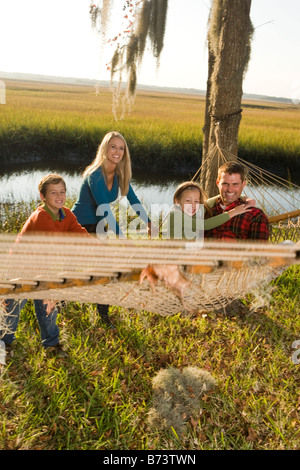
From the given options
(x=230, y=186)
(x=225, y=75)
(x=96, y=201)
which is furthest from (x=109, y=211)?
(x=225, y=75)

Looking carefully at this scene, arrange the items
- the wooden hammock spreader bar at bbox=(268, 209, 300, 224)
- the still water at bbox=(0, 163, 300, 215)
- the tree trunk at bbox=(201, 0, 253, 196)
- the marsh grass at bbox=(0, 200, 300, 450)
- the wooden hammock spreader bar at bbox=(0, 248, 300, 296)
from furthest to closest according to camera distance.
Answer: the still water at bbox=(0, 163, 300, 215) < the tree trunk at bbox=(201, 0, 253, 196) < the wooden hammock spreader bar at bbox=(268, 209, 300, 224) < the marsh grass at bbox=(0, 200, 300, 450) < the wooden hammock spreader bar at bbox=(0, 248, 300, 296)

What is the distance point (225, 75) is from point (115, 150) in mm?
1049

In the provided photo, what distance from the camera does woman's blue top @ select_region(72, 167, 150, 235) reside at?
199 centimetres

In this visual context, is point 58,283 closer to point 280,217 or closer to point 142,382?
point 142,382

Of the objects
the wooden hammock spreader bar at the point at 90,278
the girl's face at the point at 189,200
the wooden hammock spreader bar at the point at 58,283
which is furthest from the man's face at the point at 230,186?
the wooden hammock spreader bar at the point at 58,283

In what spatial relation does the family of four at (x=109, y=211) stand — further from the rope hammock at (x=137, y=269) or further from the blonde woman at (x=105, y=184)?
the rope hammock at (x=137, y=269)

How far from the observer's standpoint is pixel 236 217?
180 centimetres

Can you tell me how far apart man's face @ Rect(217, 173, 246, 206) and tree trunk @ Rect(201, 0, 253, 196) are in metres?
0.83

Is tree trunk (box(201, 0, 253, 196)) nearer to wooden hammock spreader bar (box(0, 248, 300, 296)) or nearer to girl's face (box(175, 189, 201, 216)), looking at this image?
girl's face (box(175, 189, 201, 216))

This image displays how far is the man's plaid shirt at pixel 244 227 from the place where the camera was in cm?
177

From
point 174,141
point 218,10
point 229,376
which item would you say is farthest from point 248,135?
point 229,376

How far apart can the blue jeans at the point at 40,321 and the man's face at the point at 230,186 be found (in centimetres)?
97

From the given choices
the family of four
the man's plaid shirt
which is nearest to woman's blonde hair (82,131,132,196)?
the family of four
